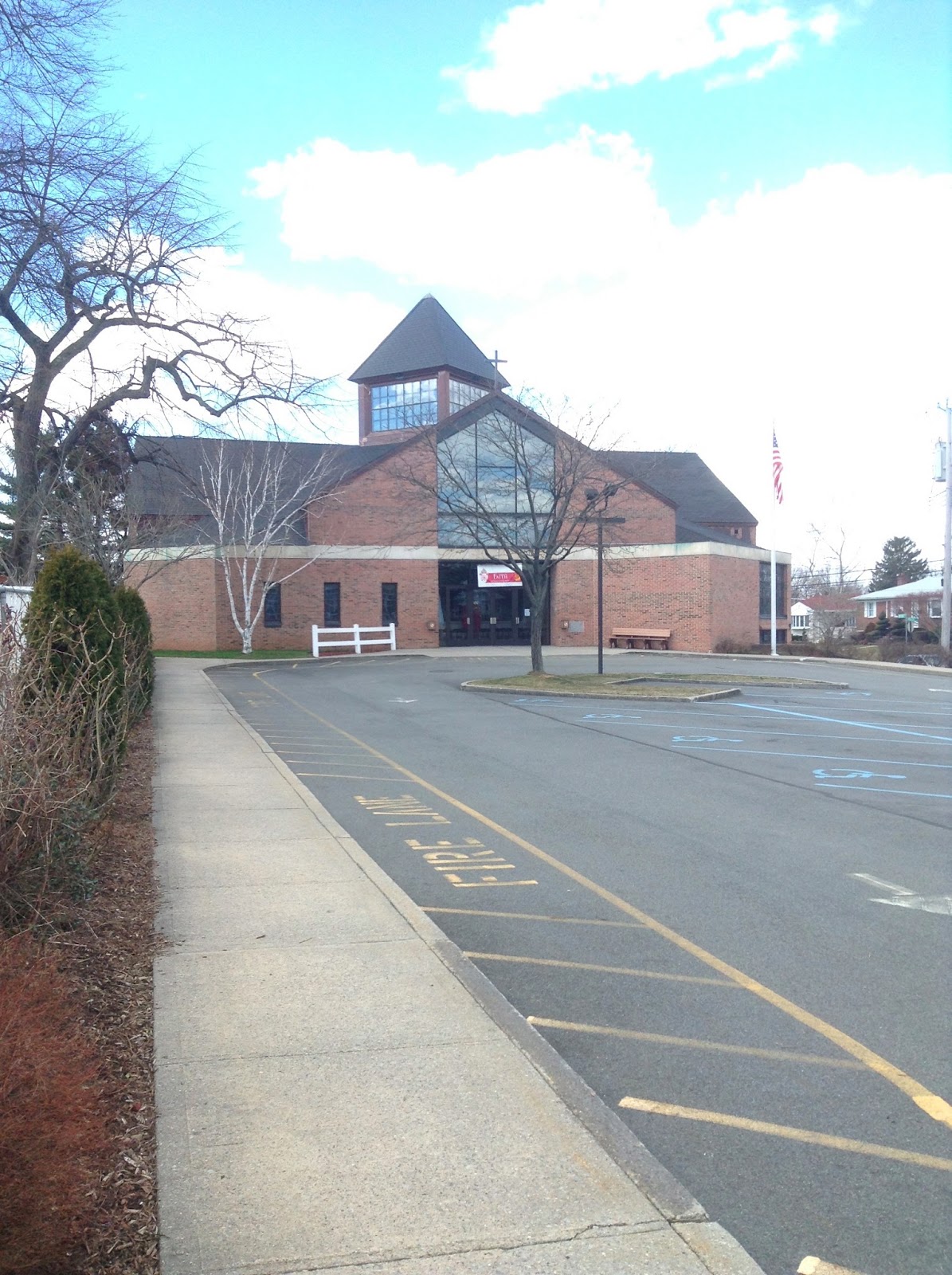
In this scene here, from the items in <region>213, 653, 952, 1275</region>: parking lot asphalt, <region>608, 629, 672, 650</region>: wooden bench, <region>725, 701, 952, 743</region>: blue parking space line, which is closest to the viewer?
<region>213, 653, 952, 1275</region>: parking lot asphalt

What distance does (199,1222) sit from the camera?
3277mm

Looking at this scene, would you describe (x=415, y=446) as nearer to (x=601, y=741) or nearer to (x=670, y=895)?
(x=601, y=741)

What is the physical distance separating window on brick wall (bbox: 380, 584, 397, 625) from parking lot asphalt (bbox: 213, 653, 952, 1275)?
25817 mm

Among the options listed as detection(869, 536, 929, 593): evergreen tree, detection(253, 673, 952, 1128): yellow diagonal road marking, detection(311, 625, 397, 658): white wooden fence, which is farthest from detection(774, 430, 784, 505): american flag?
detection(869, 536, 929, 593): evergreen tree

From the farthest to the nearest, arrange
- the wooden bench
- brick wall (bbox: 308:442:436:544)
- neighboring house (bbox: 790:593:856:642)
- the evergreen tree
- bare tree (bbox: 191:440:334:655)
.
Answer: the evergreen tree < neighboring house (bbox: 790:593:856:642) < the wooden bench < brick wall (bbox: 308:442:436:544) < bare tree (bbox: 191:440:334:655)

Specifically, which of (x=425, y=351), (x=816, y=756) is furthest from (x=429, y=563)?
(x=816, y=756)

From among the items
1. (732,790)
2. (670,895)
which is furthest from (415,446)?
(670,895)

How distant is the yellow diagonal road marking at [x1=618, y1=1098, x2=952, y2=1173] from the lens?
3.90 metres

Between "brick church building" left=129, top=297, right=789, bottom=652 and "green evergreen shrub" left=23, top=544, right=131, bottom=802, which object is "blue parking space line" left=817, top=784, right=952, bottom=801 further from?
"brick church building" left=129, top=297, right=789, bottom=652

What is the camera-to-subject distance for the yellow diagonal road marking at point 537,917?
6.87 meters

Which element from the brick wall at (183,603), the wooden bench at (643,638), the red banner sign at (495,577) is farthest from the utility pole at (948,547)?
the brick wall at (183,603)

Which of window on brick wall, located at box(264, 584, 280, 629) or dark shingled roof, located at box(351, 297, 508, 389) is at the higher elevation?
dark shingled roof, located at box(351, 297, 508, 389)

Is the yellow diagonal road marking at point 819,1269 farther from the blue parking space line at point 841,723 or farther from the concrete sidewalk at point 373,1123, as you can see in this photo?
the blue parking space line at point 841,723

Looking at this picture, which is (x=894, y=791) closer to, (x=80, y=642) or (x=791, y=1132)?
(x=791, y=1132)
